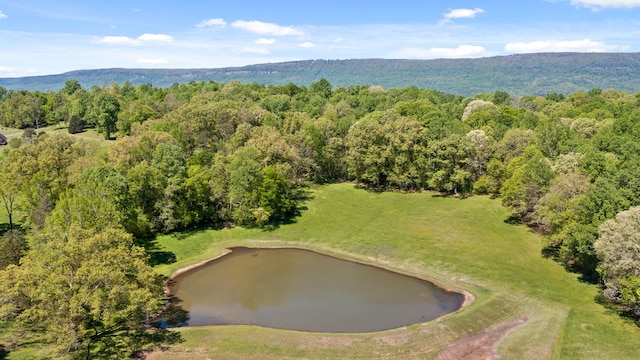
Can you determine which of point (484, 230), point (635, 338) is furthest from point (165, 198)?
point (635, 338)

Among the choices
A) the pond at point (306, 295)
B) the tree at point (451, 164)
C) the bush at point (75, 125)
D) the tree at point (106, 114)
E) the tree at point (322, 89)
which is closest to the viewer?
the pond at point (306, 295)

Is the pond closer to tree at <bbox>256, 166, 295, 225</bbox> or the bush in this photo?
tree at <bbox>256, 166, 295, 225</bbox>

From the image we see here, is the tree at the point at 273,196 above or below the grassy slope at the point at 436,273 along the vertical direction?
above

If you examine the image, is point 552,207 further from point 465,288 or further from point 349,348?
point 349,348

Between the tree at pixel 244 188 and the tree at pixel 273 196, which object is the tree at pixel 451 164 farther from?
the tree at pixel 244 188

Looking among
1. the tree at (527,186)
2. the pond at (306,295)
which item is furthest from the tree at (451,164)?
the pond at (306,295)

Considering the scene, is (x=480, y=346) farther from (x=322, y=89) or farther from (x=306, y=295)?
(x=322, y=89)

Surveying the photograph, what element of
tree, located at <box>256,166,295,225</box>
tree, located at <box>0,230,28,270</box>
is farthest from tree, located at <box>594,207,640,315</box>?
tree, located at <box>0,230,28,270</box>

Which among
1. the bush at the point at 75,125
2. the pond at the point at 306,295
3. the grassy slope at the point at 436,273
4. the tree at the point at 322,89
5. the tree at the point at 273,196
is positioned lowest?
the pond at the point at 306,295
